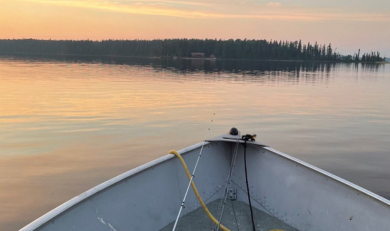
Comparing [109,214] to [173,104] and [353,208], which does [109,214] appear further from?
[173,104]

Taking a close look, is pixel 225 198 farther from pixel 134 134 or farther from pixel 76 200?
pixel 134 134

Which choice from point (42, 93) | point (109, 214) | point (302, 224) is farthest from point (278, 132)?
point (42, 93)

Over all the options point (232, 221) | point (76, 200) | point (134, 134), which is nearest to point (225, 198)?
point (232, 221)

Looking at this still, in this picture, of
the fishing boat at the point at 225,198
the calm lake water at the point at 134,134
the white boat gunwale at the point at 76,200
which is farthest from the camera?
the calm lake water at the point at 134,134

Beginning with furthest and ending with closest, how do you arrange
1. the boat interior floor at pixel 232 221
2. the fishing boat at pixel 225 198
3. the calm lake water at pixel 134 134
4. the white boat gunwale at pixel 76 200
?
the calm lake water at pixel 134 134 → the boat interior floor at pixel 232 221 → the fishing boat at pixel 225 198 → the white boat gunwale at pixel 76 200

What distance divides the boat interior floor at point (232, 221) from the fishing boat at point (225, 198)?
0.02 metres

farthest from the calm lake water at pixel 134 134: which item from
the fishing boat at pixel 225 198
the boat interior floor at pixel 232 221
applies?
the boat interior floor at pixel 232 221

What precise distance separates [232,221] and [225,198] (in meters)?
0.68

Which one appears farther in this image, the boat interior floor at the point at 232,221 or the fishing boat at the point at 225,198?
the boat interior floor at the point at 232,221

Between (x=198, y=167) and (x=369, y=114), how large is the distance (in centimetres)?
1644

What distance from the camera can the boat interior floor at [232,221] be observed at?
5.24 meters

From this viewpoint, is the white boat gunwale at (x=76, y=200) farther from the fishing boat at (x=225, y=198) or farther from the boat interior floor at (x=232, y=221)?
the boat interior floor at (x=232, y=221)

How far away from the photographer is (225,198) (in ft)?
20.0

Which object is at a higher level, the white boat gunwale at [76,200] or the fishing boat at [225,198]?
the white boat gunwale at [76,200]
